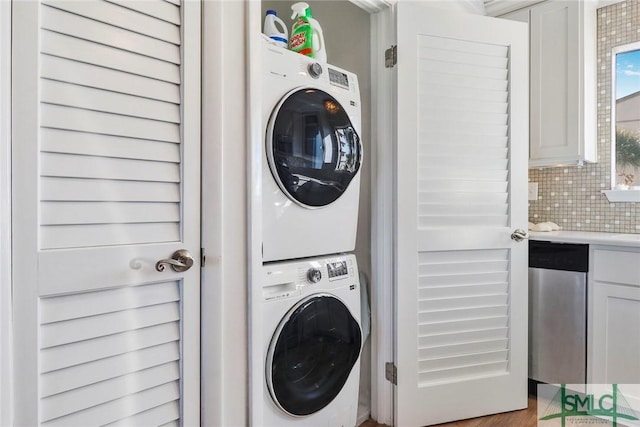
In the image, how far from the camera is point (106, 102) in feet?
3.00

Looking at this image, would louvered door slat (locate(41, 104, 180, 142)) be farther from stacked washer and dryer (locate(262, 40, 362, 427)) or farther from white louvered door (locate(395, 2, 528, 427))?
white louvered door (locate(395, 2, 528, 427))

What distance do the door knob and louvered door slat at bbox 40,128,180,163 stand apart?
26cm

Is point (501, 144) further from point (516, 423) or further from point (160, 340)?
point (160, 340)

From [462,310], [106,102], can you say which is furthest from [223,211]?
[462,310]

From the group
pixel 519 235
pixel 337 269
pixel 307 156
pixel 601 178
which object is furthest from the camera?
pixel 601 178

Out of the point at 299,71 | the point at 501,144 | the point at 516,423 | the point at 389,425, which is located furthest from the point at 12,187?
the point at 516,423

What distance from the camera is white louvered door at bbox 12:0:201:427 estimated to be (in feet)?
2.66

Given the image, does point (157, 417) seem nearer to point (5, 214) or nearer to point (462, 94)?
point (5, 214)

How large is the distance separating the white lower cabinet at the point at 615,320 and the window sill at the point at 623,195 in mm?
539

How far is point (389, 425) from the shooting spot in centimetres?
182

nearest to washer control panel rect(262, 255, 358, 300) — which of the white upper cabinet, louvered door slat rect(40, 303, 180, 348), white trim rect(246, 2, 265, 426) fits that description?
white trim rect(246, 2, 265, 426)

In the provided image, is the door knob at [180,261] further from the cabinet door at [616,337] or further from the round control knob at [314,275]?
the cabinet door at [616,337]

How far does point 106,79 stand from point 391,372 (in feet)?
5.45

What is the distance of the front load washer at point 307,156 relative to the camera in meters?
1.29
